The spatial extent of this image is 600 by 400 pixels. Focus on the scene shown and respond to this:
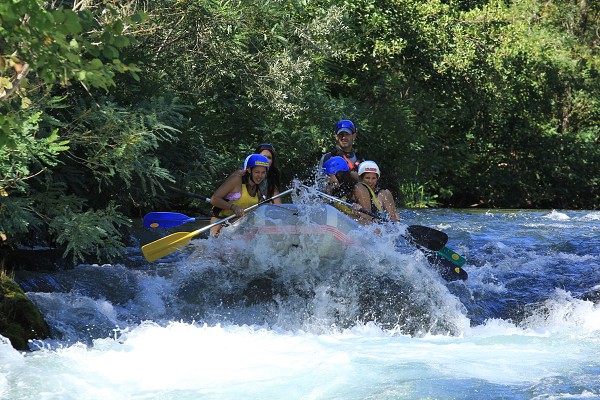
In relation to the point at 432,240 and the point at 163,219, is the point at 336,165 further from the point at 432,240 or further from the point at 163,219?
the point at 163,219

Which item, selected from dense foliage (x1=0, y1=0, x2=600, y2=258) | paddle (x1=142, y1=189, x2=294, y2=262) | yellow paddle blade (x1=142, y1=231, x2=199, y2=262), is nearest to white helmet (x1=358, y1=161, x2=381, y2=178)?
paddle (x1=142, y1=189, x2=294, y2=262)

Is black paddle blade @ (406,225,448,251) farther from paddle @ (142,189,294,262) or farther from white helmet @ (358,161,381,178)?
paddle @ (142,189,294,262)

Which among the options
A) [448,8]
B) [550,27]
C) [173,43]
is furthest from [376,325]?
[550,27]

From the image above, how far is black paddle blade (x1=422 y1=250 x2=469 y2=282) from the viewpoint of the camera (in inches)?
385

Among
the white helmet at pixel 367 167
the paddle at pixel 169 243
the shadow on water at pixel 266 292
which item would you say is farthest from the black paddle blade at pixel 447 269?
the paddle at pixel 169 243

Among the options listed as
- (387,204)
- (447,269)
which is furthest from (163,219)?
(447,269)

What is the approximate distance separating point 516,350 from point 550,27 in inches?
760

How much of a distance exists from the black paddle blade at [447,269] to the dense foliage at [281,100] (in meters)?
3.03

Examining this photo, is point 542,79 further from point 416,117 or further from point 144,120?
point 144,120

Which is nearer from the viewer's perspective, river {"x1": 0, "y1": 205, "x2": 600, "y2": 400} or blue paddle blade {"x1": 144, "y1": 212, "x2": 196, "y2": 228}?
river {"x1": 0, "y1": 205, "x2": 600, "y2": 400}

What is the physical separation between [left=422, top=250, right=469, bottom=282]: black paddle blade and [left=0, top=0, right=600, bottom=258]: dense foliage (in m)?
3.03

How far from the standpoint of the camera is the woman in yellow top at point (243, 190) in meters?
9.60

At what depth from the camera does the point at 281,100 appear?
14.2 metres

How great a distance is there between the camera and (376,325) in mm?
8422
